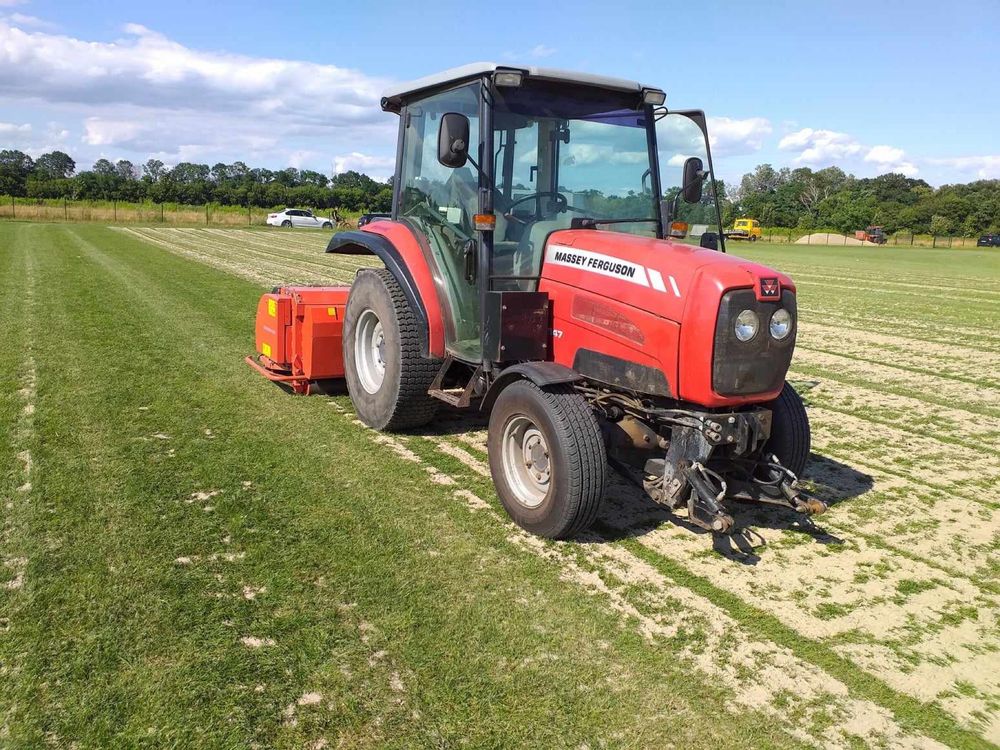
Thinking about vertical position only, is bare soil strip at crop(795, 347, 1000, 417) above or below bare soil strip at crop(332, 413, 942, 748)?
above

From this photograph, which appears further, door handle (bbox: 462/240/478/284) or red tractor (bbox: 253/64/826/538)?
door handle (bbox: 462/240/478/284)

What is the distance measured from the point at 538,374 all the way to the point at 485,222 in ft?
3.32

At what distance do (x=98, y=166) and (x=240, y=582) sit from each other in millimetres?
122580

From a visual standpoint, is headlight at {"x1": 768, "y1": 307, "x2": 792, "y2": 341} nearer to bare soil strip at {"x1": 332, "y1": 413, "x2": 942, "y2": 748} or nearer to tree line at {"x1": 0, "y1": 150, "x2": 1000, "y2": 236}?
bare soil strip at {"x1": 332, "y1": 413, "x2": 942, "y2": 748}

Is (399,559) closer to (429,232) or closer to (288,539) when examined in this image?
(288,539)

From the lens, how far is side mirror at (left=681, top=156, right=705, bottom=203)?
15.7 feet

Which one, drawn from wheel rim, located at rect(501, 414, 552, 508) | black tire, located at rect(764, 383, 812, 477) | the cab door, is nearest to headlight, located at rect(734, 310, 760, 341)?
black tire, located at rect(764, 383, 812, 477)

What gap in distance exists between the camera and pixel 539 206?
15.2ft

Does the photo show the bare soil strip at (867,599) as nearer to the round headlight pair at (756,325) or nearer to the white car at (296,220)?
the round headlight pair at (756,325)

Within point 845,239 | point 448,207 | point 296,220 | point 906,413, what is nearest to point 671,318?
point 448,207

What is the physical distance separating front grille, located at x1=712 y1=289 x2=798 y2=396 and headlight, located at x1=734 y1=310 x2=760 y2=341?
19 mm

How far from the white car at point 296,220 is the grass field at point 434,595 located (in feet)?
144

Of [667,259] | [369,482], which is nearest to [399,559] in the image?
[369,482]

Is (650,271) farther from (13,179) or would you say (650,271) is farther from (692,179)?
(13,179)
